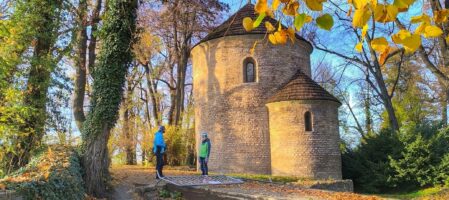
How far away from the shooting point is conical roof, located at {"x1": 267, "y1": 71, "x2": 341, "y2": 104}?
2117 centimetres

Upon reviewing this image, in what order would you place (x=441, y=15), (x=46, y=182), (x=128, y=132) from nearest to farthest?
1. (x=441, y=15)
2. (x=46, y=182)
3. (x=128, y=132)

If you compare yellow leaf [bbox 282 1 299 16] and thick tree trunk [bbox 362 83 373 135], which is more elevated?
thick tree trunk [bbox 362 83 373 135]

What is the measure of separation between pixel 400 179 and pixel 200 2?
15149mm

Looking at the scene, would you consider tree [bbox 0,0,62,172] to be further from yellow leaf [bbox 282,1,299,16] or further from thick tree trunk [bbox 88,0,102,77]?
yellow leaf [bbox 282,1,299,16]

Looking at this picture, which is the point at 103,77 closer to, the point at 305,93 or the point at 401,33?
the point at 305,93

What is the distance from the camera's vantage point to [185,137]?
28656mm

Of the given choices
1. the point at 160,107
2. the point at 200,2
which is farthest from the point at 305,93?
the point at 160,107

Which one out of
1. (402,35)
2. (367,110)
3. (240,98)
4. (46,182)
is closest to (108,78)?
(46,182)

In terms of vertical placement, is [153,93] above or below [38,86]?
above

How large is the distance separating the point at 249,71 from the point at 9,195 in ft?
58.4

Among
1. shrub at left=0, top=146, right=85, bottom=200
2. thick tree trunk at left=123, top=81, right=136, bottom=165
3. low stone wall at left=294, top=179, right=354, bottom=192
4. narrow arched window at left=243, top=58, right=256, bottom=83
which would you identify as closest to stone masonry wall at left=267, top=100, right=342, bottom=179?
low stone wall at left=294, top=179, right=354, bottom=192

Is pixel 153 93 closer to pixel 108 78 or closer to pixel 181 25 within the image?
pixel 181 25

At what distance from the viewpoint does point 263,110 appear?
2236 centimetres

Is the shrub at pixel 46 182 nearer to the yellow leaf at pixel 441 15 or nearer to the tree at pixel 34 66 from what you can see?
the tree at pixel 34 66
